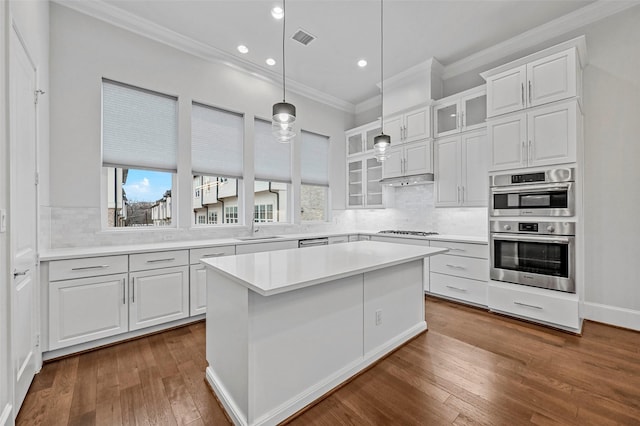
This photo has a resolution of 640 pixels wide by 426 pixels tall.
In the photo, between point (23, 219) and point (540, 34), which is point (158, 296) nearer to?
point (23, 219)

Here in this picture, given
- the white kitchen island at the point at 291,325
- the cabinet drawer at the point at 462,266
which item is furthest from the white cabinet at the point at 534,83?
the white kitchen island at the point at 291,325

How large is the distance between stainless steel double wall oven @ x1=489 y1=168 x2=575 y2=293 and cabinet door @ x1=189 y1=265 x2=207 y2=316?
3563mm

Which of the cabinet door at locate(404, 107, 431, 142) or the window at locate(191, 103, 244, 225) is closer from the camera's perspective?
the window at locate(191, 103, 244, 225)

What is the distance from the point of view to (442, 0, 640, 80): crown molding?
302 centimetres

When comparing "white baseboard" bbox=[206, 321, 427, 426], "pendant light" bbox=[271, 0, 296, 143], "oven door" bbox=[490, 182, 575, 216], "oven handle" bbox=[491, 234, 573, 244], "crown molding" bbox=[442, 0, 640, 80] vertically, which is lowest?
"white baseboard" bbox=[206, 321, 427, 426]

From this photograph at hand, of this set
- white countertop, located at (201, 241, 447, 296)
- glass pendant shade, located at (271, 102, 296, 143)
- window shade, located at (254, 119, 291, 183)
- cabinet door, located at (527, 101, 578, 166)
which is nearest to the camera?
white countertop, located at (201, 241, 447, 296)

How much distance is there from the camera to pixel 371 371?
Result: 2174 millimetres

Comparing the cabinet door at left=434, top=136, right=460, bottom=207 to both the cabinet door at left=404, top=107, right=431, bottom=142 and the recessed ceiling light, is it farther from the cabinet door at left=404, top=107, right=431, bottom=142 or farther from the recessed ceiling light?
the recessed ceiling light

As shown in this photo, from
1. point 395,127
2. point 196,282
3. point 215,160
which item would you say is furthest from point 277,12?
point 196,282

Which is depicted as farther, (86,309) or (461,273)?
(461,273)

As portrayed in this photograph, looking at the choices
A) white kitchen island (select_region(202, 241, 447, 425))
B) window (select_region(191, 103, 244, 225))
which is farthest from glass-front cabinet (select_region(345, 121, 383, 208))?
white kitchen island (select_region(202, 241, 447, 425))

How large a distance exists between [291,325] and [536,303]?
9.64 feet

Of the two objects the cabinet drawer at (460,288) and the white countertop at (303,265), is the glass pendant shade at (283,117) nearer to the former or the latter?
the white countertop at (303,265)

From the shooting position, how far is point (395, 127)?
4723 millimetres
